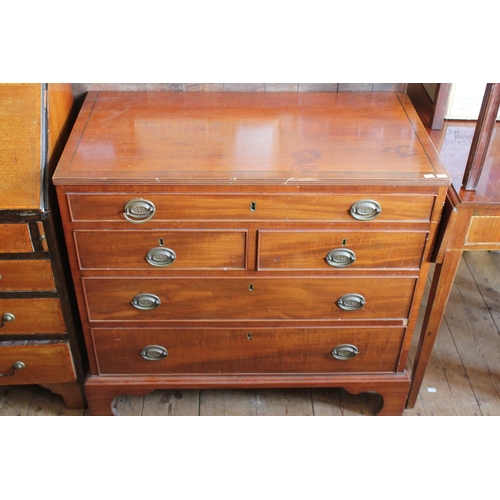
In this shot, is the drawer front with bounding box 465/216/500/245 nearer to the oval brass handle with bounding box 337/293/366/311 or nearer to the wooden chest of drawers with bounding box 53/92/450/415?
the wooden chest of drawers with bounding box 53/92/450/415

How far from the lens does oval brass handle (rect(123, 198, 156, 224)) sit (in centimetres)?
164

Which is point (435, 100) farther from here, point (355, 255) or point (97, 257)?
point (97, 257)

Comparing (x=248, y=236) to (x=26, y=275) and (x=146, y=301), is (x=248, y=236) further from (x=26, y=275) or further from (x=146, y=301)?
(x=26, y=275)

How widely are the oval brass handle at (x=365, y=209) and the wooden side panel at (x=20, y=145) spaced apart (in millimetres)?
840

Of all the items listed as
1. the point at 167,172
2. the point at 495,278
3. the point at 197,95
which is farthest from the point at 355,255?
the point at 495,278

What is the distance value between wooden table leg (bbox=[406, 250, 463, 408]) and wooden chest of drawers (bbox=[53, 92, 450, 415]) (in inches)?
2.4

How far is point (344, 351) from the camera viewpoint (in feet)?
6.59

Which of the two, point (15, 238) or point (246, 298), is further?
point (246, 298)

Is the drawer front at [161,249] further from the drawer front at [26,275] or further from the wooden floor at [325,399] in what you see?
the wooden floor at [325,399]

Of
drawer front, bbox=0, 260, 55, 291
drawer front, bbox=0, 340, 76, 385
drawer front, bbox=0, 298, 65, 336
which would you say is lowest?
drawer front, bbox=0, 340, 76, 385

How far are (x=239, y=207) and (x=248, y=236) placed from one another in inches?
3.9

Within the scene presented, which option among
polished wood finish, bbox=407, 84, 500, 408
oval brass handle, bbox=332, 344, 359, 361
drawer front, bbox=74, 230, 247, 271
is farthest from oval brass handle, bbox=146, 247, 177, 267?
polished wood finish, bbox=407, 84, 500, 408

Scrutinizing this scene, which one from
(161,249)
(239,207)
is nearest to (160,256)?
(161,249)

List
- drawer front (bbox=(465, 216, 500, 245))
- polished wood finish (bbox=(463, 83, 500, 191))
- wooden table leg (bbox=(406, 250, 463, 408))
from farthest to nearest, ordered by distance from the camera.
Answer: wooden table leg (bbox=(406, 250, 463, 408)), drawer front (bbox=(465, 216, 500, 245)), polished wood finish (bbox=(463, 83, 500, 191))
